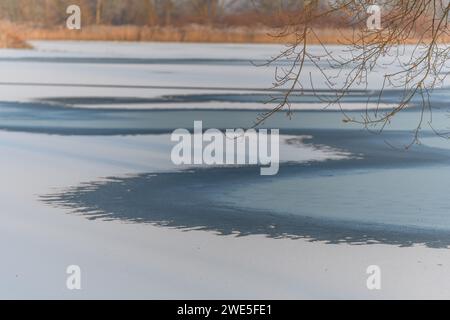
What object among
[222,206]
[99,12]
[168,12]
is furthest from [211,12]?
[222,206]

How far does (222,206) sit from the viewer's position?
6172mm

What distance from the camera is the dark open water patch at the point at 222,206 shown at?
5.63 meters

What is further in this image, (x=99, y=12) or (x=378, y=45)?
→ (x=99, y=12)

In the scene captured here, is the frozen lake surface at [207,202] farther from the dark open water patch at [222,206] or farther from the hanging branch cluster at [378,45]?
the hanging branch cluster at [378,45]

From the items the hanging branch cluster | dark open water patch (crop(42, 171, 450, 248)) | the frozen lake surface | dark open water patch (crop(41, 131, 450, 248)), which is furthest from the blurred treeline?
dark open water patch (crop(42, 171, 450, 248))

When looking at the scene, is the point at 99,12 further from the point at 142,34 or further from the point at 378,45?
the point at 378,45

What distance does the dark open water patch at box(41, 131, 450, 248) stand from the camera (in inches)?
222

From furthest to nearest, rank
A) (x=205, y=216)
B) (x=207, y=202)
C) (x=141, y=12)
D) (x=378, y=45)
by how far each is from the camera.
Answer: (x=141, y=12) → (x=207, y=202) → (x=205, y=216) → (x=378, y=45)

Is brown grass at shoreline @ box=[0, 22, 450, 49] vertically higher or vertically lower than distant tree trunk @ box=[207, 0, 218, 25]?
lower

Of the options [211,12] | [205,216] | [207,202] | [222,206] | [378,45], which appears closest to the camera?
[378,45]

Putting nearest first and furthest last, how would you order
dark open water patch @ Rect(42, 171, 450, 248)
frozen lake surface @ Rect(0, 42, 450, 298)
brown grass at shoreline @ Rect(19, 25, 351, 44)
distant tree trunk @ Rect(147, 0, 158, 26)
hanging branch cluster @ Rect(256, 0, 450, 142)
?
1. frozen lake surface @ Rect(0, 42, 450, 298)
2. hanging branch cluster @ Rect(256, 0, 450, 142)
3. dark open water patch @ Rect(42, 171, 450, 248)
4. brown grass at shoreline @ Rect(19, 25, 351, 44)
5. distant tree trunk @ Rect(147, 0, 158, 26)

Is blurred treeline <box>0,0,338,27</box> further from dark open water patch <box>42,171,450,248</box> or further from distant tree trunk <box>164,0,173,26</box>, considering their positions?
dark open water patch <box>42,171,450,248</box>

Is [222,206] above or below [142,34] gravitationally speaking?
below
